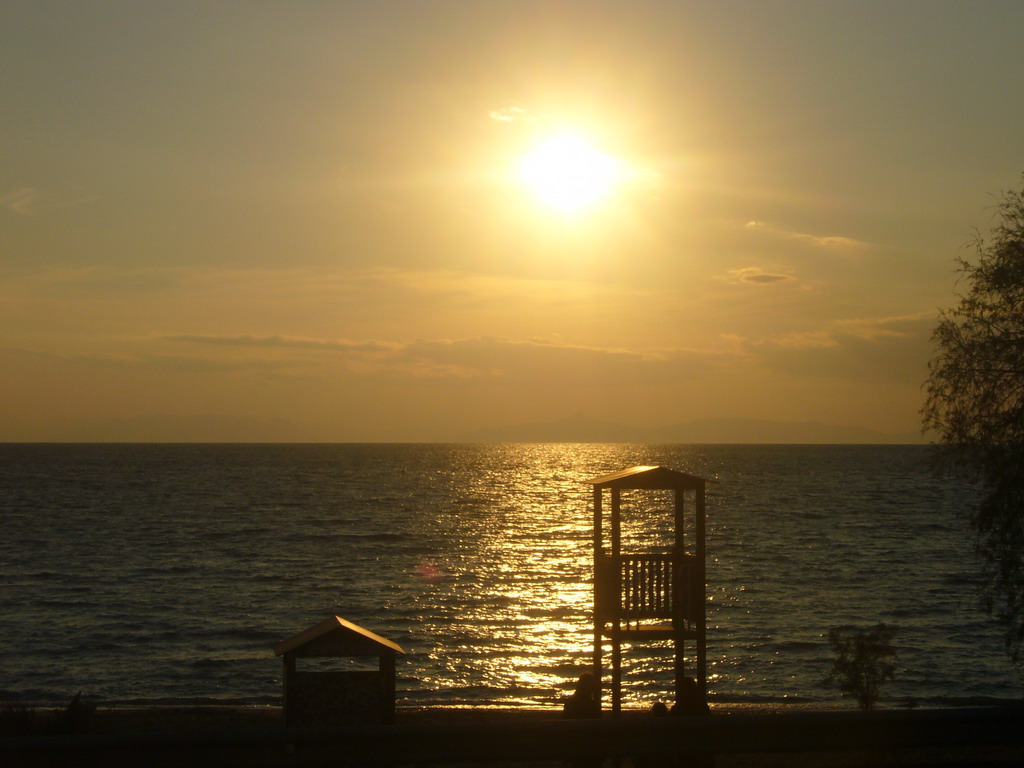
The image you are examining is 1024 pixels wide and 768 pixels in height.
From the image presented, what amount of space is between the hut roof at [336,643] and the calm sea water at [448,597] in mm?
10968

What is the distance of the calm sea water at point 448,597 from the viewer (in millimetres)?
24312

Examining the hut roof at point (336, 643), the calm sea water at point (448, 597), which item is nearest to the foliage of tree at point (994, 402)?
the calm sea water at point (448, 597)

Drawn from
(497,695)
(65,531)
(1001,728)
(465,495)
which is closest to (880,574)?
(497,695)

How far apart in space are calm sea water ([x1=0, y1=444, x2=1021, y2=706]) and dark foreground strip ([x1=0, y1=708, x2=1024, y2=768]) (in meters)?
13.2

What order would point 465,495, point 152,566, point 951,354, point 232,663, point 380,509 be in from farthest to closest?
1. point 465,495
2. point 380,509
3. point 152,566
4. point 232,663
5. point 951,354

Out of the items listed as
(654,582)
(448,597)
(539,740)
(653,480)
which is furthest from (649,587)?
(448,597)

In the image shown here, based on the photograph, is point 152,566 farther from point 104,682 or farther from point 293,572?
point 104,682

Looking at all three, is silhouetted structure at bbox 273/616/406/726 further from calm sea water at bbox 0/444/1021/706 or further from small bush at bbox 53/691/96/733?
calm sea water at bbox 0/444/1021/706

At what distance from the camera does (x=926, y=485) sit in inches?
5192

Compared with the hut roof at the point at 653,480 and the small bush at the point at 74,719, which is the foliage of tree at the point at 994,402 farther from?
the small bush at the point at 74,719

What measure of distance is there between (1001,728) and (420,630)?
27311mm

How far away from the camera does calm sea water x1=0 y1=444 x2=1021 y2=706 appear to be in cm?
2431

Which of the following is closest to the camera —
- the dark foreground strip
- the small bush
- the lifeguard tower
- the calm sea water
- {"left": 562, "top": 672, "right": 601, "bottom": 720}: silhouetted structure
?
the dark foreground strip

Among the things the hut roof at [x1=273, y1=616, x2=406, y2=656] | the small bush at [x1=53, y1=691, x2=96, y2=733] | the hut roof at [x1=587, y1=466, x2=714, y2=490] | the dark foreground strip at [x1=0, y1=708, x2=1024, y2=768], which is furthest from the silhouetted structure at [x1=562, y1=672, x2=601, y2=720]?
the small bush at [x1=53, y1=691, x2=96, y2=733]
